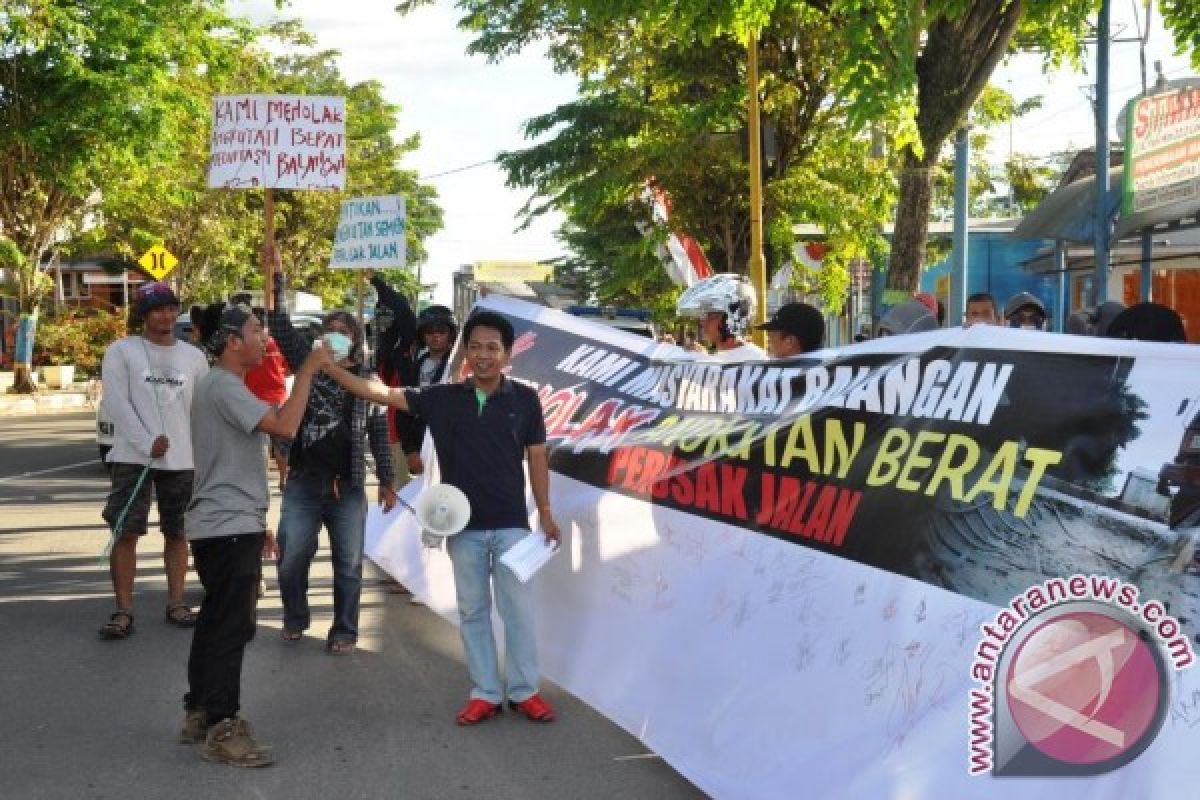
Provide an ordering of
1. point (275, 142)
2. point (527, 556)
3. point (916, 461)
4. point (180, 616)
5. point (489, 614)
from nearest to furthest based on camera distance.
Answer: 1. point (916, 461)
2. point (527, 556)
3. point (489, 614)
4. point (180, 616)
5. point (275, 142)

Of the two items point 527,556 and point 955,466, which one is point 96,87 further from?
point 955,466

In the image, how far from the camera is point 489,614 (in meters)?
6.33

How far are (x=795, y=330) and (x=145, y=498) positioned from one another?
3.71m

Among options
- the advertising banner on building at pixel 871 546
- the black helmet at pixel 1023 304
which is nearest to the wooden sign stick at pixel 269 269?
the advertising banner on building at pixel 871 546

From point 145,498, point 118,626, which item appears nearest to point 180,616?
point 118,626

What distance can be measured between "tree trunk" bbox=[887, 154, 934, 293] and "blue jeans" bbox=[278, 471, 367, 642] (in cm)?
549

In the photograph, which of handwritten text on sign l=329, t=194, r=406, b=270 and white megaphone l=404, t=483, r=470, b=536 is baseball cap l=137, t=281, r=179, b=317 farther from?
handwritten text on sign l=329, t=194, r=406, b=270

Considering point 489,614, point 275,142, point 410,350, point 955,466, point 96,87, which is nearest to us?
point 955,466

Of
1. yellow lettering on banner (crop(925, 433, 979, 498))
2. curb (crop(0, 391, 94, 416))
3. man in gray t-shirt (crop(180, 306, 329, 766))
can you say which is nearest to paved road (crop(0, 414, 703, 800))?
man in gray t-shirt (crop(180, 306, 329, 766))

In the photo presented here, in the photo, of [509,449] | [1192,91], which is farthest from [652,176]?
[509,449]

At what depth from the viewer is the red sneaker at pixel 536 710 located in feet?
20.5

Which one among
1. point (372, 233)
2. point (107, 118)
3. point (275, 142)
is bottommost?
point (372, 233)

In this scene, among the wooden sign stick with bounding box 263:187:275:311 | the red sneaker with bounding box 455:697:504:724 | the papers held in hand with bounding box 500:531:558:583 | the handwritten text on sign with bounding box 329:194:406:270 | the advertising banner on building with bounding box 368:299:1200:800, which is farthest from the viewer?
the handwritten text on sign with bounding box 329:194:406:270

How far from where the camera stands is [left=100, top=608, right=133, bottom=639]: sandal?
7.80m
